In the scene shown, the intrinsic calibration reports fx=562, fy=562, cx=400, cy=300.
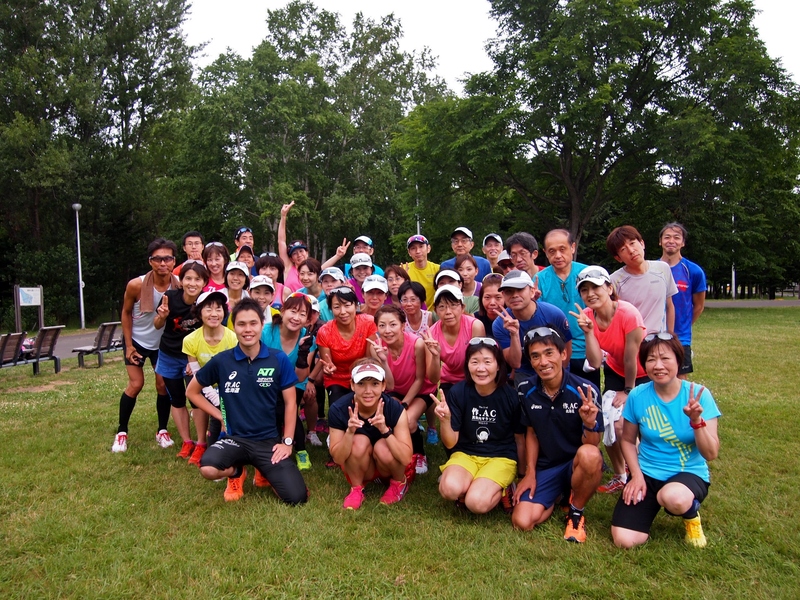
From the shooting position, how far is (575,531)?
386 centimetres

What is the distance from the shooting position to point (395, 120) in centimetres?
3391

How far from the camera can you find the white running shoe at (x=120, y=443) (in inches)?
234

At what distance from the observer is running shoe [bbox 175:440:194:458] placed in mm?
5785

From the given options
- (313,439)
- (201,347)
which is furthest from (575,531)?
(201,347)

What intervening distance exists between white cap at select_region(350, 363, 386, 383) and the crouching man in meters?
0.77

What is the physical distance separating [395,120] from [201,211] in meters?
12.6

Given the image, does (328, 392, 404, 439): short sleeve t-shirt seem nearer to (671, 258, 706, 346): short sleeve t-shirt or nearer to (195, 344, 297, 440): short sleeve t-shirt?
(195, 344, 297, 440): short sleeve t-shirt

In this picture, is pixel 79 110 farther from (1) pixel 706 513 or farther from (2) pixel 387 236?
(1) pixel 706 513

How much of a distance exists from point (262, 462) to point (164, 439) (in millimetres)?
2031

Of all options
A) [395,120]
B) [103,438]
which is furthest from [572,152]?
[103,438]

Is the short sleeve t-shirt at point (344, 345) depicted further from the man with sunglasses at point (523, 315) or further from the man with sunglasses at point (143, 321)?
the man with sunglasses at point (143, 321)

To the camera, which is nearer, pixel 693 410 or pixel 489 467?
pixel 693 410

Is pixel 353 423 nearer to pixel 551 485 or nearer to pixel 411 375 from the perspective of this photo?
pixel 411 375

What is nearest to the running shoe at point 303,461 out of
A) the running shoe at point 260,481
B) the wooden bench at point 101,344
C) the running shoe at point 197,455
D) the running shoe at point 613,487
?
the running shoe at point 260,481
